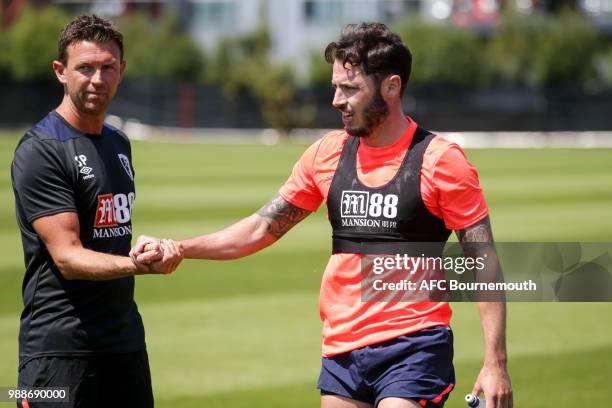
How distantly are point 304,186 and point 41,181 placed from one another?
1361 millimetres

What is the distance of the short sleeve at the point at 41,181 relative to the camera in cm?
515

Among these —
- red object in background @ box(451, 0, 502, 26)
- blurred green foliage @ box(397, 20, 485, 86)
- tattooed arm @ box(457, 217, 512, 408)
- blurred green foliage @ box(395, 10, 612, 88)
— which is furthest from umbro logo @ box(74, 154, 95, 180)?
red object in background @ box(451, 0, 502, 26)

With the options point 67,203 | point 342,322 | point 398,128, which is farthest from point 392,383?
point 67,203

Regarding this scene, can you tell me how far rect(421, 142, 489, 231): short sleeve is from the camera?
5000mm

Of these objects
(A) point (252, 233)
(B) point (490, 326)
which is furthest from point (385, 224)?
(A) point (252, 233)

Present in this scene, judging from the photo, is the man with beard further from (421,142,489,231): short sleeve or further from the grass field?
the grass field

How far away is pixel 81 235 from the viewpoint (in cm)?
529

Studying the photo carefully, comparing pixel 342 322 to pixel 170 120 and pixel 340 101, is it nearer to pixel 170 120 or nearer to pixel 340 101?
pixel 340 101

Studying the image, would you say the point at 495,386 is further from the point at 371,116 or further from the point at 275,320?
the point at 275,320

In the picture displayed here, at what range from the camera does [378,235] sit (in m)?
5.18

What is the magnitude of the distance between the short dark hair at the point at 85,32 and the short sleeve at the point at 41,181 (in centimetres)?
52

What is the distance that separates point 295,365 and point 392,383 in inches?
187

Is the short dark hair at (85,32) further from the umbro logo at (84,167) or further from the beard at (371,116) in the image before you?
the beard at (371,116)

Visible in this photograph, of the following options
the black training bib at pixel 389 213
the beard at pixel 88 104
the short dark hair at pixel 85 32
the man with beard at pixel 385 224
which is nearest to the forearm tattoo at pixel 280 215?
the man with beard at pixel 385 224
